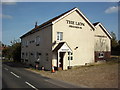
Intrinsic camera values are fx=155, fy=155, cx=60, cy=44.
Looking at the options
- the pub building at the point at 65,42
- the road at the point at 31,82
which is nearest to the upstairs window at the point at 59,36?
the pub building at the point at 65,42

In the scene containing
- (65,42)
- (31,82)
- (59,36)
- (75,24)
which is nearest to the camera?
(31,82)

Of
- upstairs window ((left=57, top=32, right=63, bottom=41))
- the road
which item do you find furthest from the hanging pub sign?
the road

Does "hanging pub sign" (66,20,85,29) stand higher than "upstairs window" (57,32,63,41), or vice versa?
"hanging pub sign" (66,20,85,29)

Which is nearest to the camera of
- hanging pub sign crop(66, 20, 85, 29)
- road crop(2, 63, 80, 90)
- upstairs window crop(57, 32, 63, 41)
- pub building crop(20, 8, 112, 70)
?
road crop(2, 63, 80, 90)

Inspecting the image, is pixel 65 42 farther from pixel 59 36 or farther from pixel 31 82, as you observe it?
pixel 31 82

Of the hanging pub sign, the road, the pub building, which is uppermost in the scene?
the hanging pub sign

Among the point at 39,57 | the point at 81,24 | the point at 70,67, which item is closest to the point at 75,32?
the point at 81,24

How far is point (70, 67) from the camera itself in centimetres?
2320

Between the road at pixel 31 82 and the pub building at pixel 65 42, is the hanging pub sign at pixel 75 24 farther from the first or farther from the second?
the road at pixel 31 82

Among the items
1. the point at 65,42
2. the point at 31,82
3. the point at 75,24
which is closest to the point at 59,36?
the point at 65,42

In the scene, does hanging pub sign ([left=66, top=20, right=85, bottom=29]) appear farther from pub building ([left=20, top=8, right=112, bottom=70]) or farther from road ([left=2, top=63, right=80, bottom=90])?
road ([left=2, top=63, right=80, bottom=90])

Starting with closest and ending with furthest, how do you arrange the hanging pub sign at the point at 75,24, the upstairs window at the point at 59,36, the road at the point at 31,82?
1. the road at the point at 31,82
2. the upstairs window at the point at 59,36
3. the hanging pub sign at the point at 75,24

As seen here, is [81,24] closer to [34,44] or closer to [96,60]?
[96,60]

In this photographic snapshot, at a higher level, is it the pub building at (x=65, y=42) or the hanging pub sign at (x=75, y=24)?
the hanging pub sign at (x=75, y=24)
